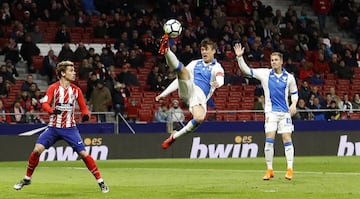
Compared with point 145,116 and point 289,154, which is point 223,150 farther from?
point 289,154

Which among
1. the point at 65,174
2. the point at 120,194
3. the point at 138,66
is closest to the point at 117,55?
the point at 138,66

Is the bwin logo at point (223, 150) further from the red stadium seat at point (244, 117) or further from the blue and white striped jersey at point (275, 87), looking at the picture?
the blue and white striped jersey at point (275, 87)

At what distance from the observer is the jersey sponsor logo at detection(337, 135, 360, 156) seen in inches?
1281

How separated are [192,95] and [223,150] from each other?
13996 millimetres

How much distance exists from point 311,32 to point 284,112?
72.5 ft

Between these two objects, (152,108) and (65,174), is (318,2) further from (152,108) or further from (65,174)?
(65,174)

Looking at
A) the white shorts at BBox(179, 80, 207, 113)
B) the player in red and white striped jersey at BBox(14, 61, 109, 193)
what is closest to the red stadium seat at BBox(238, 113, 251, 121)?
the white shorts at BBox(179, 80, 207, 113)

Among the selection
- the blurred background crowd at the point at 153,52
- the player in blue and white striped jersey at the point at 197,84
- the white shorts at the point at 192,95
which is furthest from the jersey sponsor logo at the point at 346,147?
the white shorts at the point at 192,95

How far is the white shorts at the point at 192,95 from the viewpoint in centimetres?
1748

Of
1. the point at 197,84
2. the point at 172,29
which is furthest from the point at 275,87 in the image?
the point at 172,29

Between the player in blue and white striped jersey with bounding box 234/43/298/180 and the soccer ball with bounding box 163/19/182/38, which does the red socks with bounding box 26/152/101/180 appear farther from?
the player in blue and white striped jersey with bounding box 234/43/298/180

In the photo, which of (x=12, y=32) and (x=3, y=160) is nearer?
(x=3, y=160)

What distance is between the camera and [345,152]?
32500mm

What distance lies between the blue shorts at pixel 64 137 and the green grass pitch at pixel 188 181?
Result: 32.6 inches
